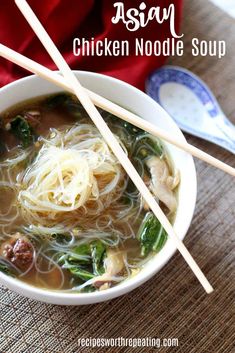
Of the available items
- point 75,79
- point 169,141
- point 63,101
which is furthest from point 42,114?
point 169,141

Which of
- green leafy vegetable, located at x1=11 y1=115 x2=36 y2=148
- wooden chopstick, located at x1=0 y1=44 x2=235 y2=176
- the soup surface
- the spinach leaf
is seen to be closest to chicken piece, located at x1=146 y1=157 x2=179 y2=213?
the soup surface

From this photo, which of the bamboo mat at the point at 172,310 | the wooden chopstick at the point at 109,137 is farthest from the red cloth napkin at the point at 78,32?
the bamboo mat at the point at 172,310

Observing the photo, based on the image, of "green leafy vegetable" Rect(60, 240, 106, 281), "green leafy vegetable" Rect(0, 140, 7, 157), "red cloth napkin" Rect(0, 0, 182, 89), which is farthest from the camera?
"red cloth napkin" Rect(0, 0, 182, 89)

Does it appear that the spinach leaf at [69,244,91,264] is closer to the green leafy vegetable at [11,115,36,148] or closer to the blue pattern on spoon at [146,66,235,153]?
the green leafy vegetable at [11,115,36,148]

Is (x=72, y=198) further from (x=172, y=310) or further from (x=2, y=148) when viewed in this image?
(x=172, y=310)

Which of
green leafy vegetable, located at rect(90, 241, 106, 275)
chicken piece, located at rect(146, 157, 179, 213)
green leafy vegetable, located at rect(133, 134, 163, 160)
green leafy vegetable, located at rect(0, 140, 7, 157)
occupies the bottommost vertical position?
green leafy vegetable, located at rect(90, 241, 106, 275)

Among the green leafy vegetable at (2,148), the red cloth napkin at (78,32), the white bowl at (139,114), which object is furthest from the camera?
the red cloth napkin at (78,32)

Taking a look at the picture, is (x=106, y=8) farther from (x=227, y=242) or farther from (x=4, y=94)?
(x=227, y=242)

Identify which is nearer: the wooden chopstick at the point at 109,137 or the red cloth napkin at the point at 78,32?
the wooden chopstick at the point at 109,137

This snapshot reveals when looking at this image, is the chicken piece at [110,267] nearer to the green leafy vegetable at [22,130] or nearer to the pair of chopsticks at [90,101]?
the pair of chopsticks at [90,101]
